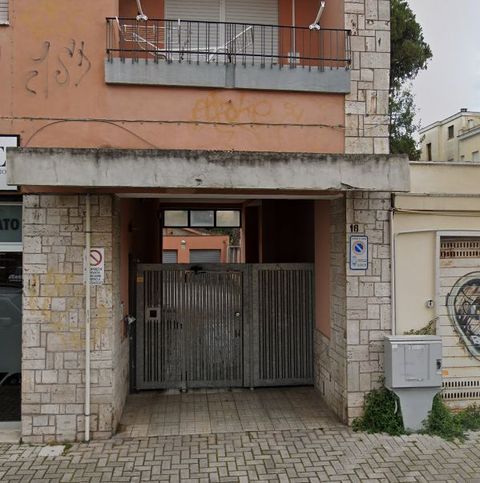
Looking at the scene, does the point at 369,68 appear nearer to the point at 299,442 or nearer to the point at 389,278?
the point at 389,278

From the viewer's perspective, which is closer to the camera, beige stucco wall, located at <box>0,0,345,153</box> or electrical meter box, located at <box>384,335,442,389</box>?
beige stucco wall, located at <box>0,0,345,153</box>

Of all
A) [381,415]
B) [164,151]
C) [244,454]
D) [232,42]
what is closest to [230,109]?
[232,42]

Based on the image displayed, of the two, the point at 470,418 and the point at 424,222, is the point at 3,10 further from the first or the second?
the point at 470,418

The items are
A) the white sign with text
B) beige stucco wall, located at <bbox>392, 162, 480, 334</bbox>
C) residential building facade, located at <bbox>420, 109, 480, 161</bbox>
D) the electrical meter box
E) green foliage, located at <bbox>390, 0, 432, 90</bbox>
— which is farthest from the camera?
residential building facade, located at <bbox>420, 109, 480, 161</bbox>

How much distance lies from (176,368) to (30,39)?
15.9 feet

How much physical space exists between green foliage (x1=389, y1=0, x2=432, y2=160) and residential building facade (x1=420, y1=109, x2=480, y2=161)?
13594 mm

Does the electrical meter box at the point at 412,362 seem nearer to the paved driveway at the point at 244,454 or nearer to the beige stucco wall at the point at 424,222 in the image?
Answer: the beige stucco wall at the point at 424,222

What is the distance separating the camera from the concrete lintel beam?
4.90 metres

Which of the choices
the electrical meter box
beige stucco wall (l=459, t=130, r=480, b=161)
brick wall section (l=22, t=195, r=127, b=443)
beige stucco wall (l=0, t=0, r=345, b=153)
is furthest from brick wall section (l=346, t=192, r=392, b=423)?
beige stucco wall (l=459, t=130, r=480, b=161)

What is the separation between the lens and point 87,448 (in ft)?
17.8

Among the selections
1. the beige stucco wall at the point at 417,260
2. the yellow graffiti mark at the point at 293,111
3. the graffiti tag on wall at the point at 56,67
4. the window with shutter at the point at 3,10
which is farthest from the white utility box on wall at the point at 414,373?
the window with shutter at the point at 3,10

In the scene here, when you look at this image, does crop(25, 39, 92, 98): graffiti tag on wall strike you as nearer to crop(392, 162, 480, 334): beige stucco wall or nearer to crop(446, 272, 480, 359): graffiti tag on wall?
crop(392, 162, 480, 334): beige stucco wall

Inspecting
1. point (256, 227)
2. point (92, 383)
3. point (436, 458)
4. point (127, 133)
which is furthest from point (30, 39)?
point (256, 227)

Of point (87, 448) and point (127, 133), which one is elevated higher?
point (127, 133)
